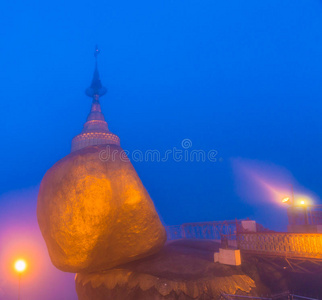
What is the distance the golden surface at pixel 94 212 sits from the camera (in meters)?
9.55

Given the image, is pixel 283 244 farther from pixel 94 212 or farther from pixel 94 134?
pixel 94 134

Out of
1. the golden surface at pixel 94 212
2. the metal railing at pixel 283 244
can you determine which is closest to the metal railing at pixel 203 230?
the metal railing at pixel 283 244

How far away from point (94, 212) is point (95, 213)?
5cm

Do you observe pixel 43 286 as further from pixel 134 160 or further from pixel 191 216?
pixel 134 160

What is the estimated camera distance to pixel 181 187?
151m

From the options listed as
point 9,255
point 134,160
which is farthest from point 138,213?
point 134,160

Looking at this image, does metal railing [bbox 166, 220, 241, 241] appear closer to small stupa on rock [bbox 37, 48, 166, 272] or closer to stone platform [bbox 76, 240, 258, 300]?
stone platform [bbox 76, 240, 258, 300]

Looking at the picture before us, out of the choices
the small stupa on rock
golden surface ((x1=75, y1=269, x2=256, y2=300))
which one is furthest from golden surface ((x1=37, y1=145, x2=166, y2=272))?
golden surface ((x1=75, y1=269, x2=256, y2=300))

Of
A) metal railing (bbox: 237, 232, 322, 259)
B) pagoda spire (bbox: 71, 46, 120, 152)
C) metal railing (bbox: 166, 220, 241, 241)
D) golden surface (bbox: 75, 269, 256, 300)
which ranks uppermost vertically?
pagoda spire (bbox: 71, 46, 120, 152)

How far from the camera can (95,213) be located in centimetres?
952

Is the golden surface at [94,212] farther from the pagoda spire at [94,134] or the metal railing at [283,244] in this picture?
the pagoda spire at [94,134]

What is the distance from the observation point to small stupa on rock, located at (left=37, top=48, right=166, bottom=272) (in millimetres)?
9547

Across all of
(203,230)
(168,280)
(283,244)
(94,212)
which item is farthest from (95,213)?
(203,230)

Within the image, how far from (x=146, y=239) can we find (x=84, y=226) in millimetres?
2917
